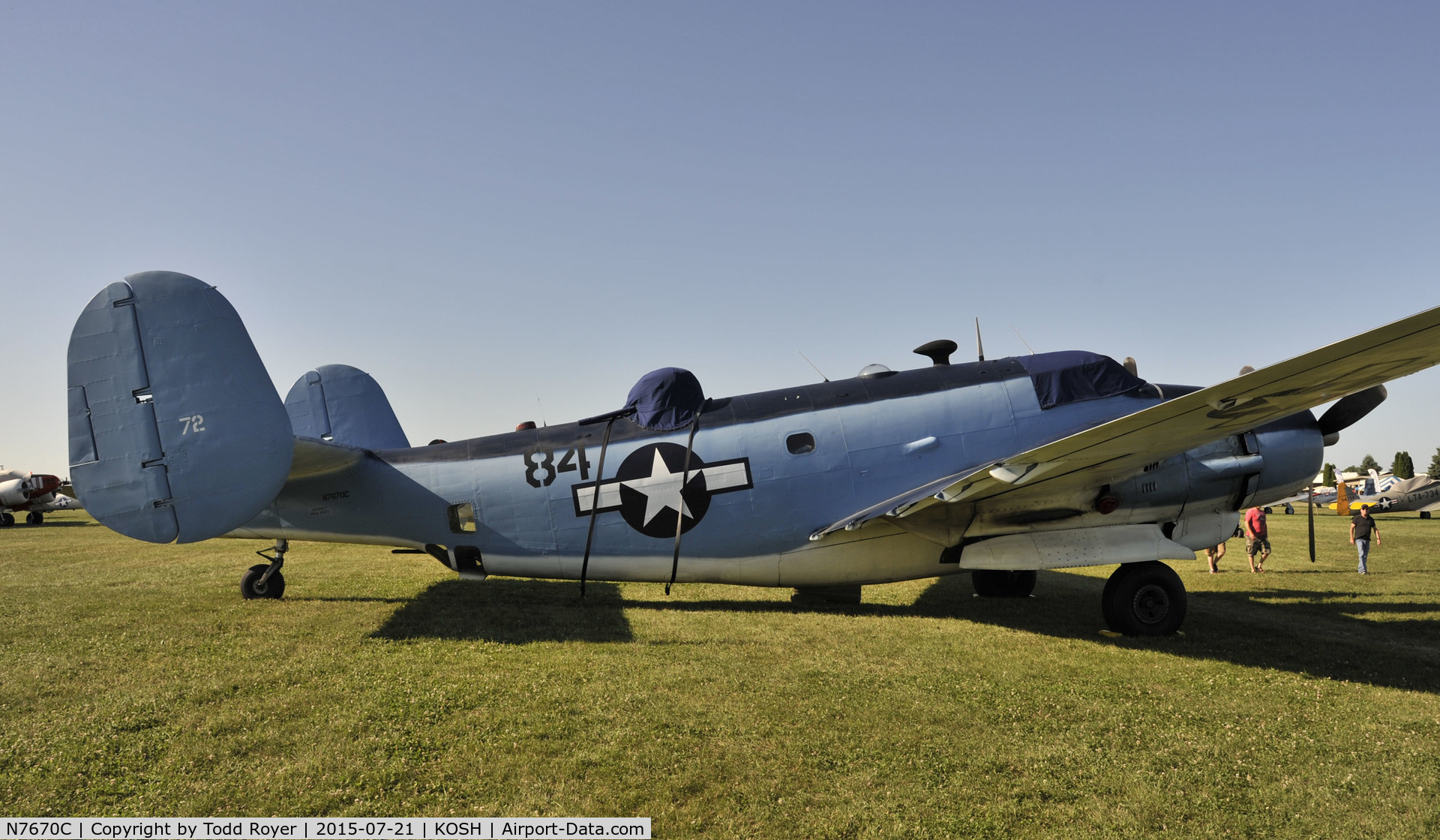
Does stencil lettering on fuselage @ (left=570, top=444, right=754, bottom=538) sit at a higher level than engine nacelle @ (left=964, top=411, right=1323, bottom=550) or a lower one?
higher

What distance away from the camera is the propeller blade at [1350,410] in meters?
8.77

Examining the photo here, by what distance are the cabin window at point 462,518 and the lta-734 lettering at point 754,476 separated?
0.9 inches

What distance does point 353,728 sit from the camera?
489 centimetres

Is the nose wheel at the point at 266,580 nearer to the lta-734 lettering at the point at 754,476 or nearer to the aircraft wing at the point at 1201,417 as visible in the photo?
the lta-734 lettering at the point at 754,476

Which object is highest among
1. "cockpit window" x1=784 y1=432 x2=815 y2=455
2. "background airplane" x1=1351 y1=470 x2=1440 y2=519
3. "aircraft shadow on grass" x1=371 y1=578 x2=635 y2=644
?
"cockpit window" x1=784 y1=432 x2=815 y2=455

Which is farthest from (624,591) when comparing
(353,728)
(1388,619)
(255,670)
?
(1388,619)

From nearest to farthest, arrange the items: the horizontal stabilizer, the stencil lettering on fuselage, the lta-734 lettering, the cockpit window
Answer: the lta-734 lettering → the stencil lettering on fuselage → the cockpit window → the horizontal stabilizer

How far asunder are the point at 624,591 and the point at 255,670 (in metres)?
Result: 5.13

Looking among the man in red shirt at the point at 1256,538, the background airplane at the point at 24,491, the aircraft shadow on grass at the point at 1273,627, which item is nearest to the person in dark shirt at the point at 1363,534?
the man in red shirt at the point at 1256,538

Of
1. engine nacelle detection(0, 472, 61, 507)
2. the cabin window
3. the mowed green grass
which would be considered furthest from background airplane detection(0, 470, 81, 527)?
the cabin window

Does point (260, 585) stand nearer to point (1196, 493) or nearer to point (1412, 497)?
point (1196, 493)

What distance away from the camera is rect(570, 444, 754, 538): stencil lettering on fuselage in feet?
28.1

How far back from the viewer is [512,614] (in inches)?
348

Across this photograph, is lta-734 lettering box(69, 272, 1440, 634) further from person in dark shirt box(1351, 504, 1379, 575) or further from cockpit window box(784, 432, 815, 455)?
person in dark shirt box(1351, 504, 1379, 575)
